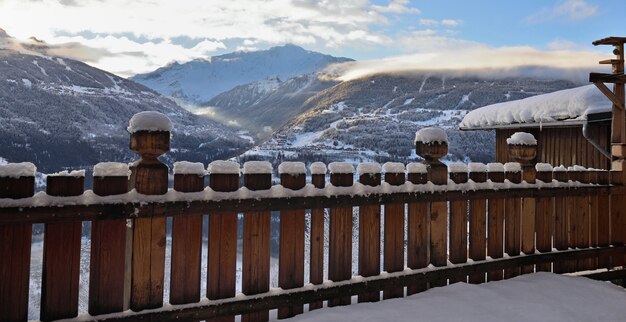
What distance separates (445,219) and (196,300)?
237 centimetres

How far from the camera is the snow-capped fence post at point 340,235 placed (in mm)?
3465

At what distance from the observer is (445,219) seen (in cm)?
407

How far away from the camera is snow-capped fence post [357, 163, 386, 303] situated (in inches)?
142

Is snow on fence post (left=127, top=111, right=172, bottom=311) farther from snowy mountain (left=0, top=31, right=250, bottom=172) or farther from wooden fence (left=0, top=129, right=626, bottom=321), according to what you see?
snowy mountain (left=0, top=31, right=250, bottom=172)

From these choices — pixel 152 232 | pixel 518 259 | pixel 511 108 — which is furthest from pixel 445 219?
pixel 511 108

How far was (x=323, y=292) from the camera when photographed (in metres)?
3.33

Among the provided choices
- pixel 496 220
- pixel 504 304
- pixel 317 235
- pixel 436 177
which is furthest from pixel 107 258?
pixel 496 220

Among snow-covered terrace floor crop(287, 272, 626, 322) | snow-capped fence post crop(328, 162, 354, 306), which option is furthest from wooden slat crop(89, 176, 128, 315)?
snow-capped fence post crop(328, 162, 354, 306)

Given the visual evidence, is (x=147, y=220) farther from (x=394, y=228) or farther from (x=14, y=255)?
(x=394, y=228)

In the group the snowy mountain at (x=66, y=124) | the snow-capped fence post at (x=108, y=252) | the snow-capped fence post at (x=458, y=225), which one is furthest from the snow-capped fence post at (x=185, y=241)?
the snowy mountain at (x=66, y=124)

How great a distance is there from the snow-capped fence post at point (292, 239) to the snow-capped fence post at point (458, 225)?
160 cm

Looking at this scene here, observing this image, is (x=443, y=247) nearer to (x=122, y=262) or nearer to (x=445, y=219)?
(x=445, y=219)

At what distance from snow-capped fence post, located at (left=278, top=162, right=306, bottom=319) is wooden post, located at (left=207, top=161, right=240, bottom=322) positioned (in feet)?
1.22

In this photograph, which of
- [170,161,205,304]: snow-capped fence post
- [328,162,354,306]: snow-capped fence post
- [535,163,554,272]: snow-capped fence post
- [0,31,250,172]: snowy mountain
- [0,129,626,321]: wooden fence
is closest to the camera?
[0,129,626,321]: wooden fence
